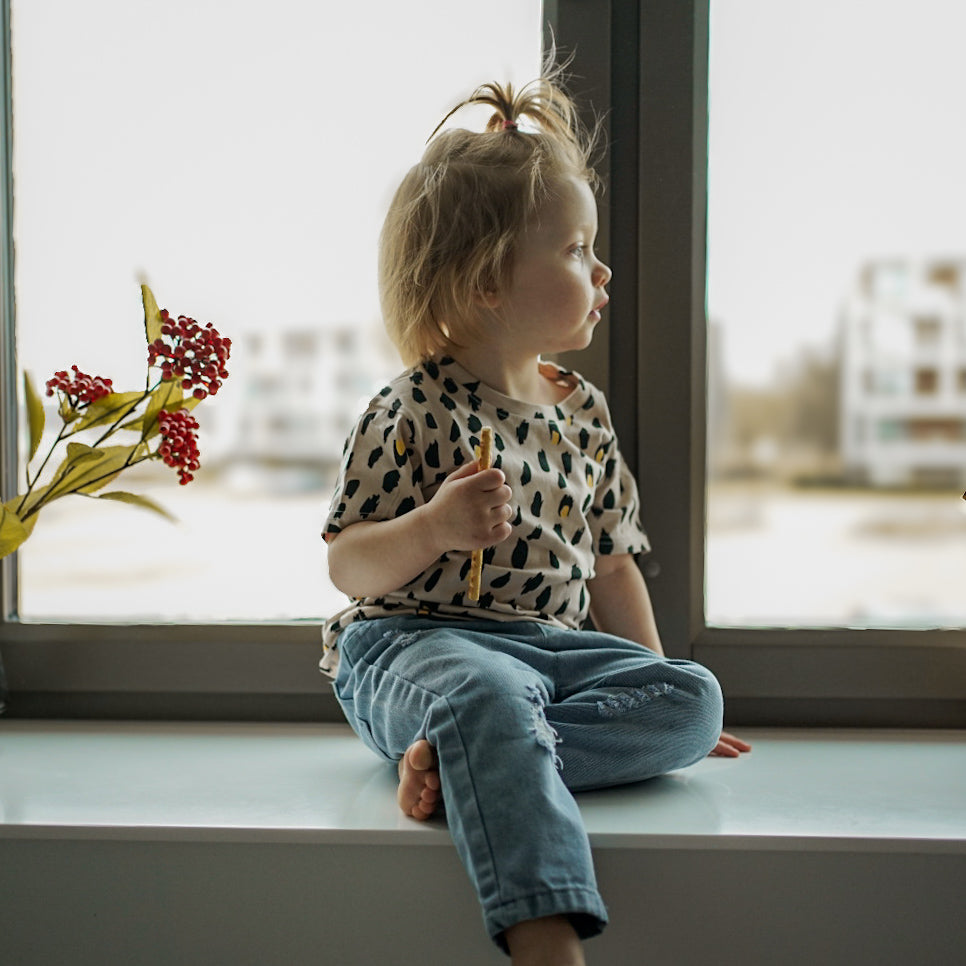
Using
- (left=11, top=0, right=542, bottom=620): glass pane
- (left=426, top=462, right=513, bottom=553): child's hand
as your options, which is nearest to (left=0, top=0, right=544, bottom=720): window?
(left=11, top=0, right=542, bottom=620): glass pane

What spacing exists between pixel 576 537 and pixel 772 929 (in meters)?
0.42

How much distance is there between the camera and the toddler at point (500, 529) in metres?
0.90

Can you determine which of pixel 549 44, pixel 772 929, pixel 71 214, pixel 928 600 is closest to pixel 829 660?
pixel 928 600

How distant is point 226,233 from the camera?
4.21 feet

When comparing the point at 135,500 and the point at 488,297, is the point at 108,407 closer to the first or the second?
the point at 135,500

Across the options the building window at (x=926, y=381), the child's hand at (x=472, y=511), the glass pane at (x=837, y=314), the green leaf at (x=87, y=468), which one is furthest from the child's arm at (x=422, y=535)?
the building window at (x=926, y=381)

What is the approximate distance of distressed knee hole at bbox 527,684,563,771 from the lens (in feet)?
2.88

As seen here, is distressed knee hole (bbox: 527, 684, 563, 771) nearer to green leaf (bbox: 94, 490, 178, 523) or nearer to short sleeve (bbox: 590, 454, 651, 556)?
short sleeve (bbox: 590, 454, 651, 556)

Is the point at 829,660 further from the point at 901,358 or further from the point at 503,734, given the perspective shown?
the point at 503,734

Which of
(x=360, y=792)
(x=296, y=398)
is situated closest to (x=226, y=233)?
(x=296, y=398)

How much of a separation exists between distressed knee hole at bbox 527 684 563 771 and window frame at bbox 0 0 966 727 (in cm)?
34

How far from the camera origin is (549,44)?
123 centimetres

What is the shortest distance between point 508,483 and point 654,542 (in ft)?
0.76

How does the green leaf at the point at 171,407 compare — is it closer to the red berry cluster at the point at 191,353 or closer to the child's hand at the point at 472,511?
the red berry cluster at the point at 191,353
